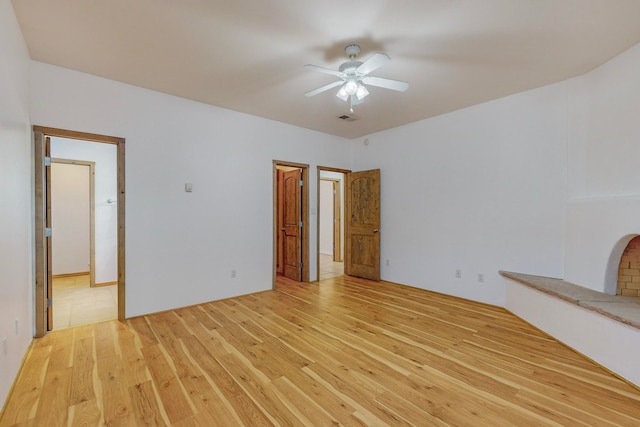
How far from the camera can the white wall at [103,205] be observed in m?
4.82

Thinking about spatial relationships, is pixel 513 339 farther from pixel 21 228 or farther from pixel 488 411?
pixel 21 228

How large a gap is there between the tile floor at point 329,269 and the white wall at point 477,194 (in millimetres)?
1080

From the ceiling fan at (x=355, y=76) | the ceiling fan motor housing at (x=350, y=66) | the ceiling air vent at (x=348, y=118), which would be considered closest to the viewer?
the ceiling fan at (x=355, y=76)

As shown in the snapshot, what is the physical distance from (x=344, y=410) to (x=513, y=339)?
1.99m

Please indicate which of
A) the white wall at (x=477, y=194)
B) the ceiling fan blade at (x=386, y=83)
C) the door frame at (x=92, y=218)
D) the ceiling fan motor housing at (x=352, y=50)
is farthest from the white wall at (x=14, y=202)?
the white wall at (x=477, y=194)

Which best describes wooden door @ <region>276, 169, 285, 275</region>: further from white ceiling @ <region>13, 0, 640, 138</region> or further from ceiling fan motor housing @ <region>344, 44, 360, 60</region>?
ceiling fan motor housing @ <region>344, 44, 360, 60</region>

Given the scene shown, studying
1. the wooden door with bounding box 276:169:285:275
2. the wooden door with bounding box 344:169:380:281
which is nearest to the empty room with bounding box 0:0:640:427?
the wooden door with bounding box 344:169:380:281

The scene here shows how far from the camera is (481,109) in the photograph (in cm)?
388

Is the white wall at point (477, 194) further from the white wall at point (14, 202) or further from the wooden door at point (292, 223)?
the white wall at point (14, 202)

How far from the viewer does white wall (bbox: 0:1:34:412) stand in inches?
72.2

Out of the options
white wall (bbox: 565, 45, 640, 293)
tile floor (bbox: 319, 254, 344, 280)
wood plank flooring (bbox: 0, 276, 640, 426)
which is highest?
white wall (bbox: 565, 45, 640, 293)

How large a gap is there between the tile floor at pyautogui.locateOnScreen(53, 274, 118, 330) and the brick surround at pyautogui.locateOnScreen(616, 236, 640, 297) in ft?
17.5

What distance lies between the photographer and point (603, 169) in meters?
2.89

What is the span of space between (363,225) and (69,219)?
5.53 m
